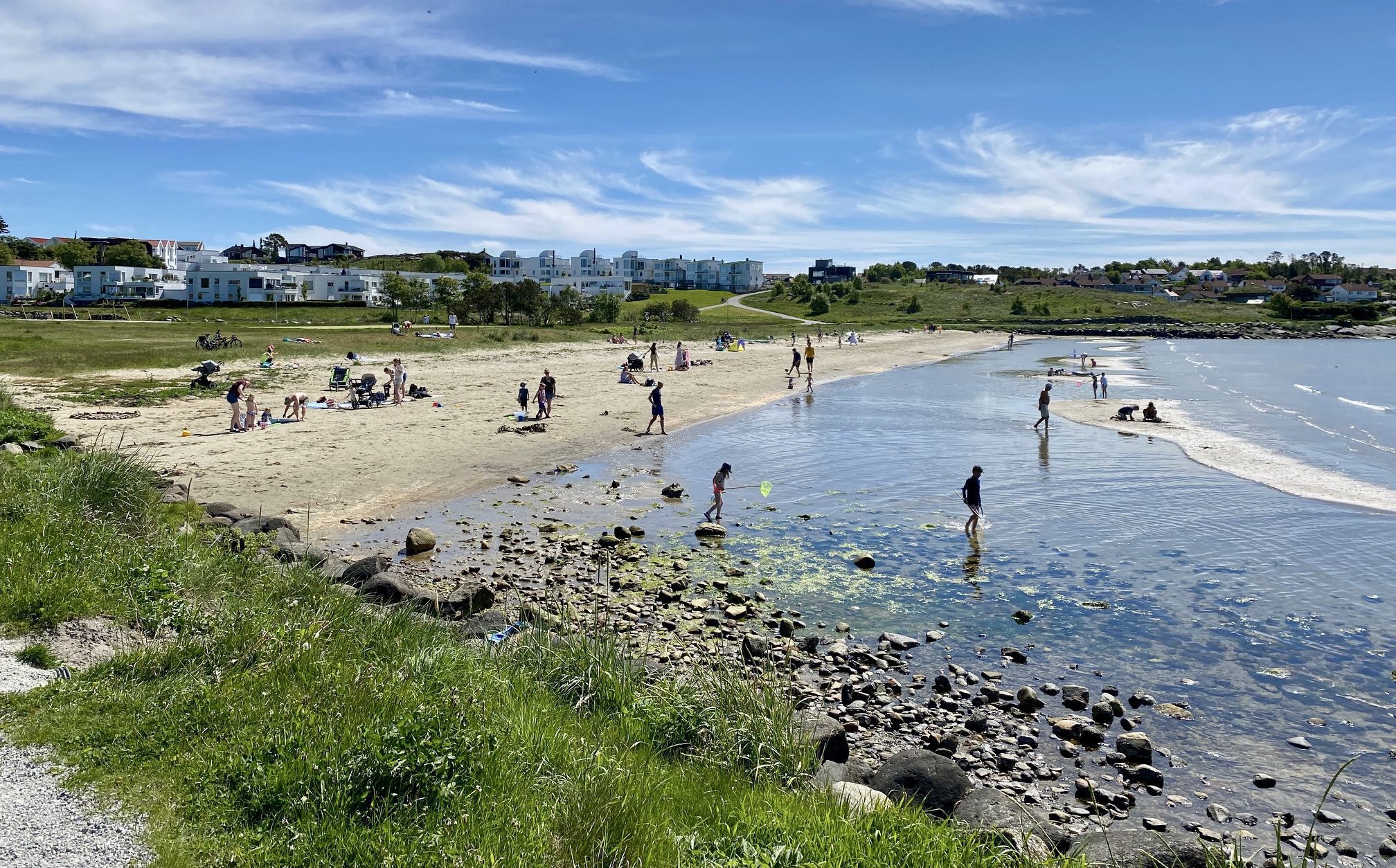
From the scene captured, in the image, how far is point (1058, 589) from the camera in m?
15.5

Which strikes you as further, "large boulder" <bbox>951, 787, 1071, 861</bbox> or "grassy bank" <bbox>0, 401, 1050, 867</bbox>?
"large boulder" <bbox>951, 787, 1071, 861</bbox>

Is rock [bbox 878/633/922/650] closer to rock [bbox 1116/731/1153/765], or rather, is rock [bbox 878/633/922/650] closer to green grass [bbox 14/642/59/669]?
rock [bbox 1116/731/1153/765]

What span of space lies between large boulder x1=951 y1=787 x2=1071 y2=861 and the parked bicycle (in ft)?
160

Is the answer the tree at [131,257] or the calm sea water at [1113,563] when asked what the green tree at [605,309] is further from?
the tree at [131,257]

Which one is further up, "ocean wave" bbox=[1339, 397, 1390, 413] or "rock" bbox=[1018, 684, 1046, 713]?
"ocean wave" bbox=[1339, 397, 1390, 413]

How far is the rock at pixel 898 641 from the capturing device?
42.0ft

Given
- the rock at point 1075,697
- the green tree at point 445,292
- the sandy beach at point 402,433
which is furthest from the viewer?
the green tree at point 445,292

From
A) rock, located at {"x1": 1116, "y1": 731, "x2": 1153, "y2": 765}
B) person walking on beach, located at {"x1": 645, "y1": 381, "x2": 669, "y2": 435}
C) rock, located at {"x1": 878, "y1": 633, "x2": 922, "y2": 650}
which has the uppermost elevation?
person walking on beach, located at {"x1": 645, "y1": 381, "x2": 669, "y2": 435}

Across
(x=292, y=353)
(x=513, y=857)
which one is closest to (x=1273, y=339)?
(x=292, y=353)

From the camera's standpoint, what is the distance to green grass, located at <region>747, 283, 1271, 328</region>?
140000 millimetres

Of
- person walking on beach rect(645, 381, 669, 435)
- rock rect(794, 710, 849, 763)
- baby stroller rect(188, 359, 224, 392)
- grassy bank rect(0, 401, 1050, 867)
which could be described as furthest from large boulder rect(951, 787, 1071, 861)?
baby stroller rect(188, 359, 224, 392)

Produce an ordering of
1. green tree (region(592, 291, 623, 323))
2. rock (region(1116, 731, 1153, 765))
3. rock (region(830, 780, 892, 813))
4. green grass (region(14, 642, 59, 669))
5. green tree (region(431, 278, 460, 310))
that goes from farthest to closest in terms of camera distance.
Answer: green tree (region(431, 278, 460, 310)) < green tree (region(592, 291, 623, 323)) < rock (region(1116, 731, 1153, 765)) < green grass (region(14, 642, 59, 669)) < rock (region(830, 780, 892, 813))

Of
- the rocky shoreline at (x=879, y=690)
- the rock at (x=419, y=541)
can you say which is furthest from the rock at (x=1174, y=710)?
the rock at (x=419, y=541)

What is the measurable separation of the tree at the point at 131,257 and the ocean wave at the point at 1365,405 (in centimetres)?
14810
